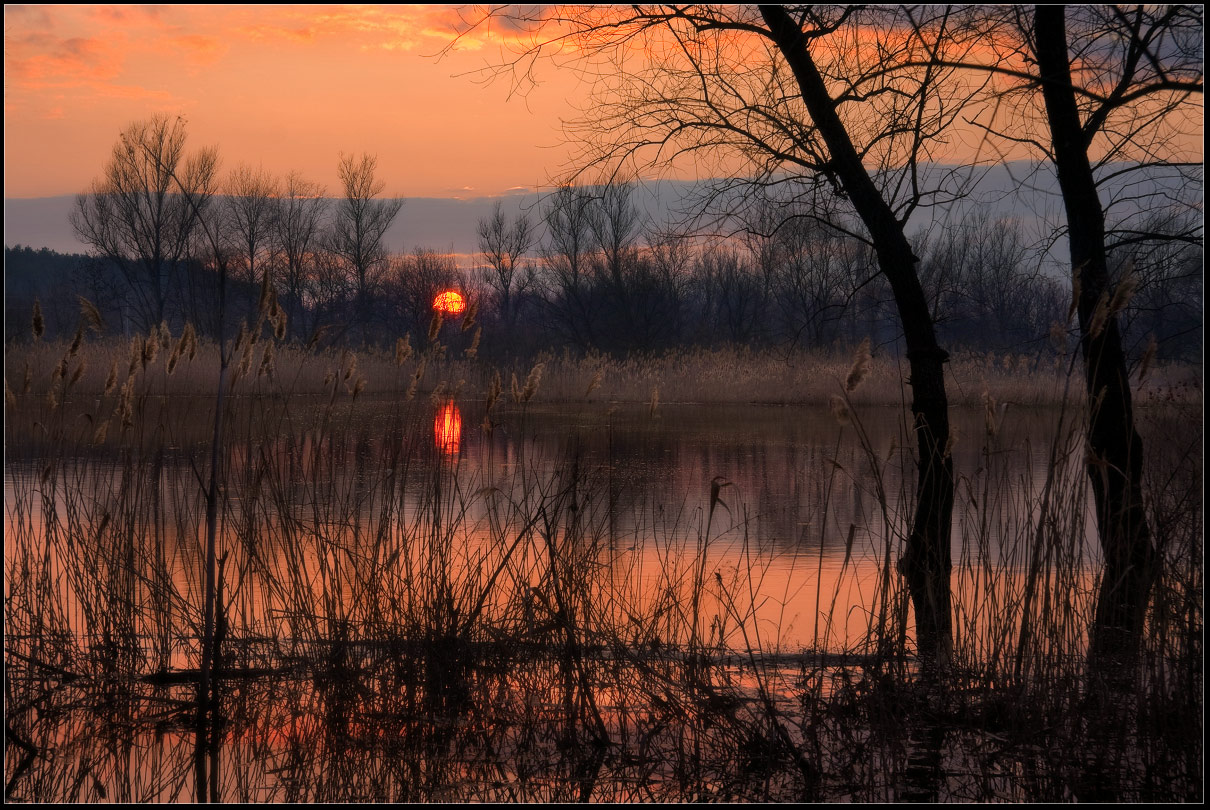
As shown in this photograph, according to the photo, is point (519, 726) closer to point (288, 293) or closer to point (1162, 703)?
point (1162, 703)

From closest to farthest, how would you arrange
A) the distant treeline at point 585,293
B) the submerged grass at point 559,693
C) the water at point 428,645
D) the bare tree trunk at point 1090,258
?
1. the submerged grass at point 559,693
2. the water at point 428,645
3. the bare tree trunk at point 1090,258
4. the distant treeline at point 585,293

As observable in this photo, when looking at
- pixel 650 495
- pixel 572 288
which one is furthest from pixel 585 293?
pixel 650 495

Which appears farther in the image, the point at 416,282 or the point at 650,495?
the point at 416,282

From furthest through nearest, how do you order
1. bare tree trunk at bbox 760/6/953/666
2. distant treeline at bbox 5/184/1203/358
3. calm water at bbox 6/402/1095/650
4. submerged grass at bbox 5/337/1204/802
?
distant treeline at bbox 5/184/1203/358 < bare tree trunk at bbox 760/6/953/666 < calm water at bbox 6/402/1095/650 < submerged grass at bbox 5/337/1204/802

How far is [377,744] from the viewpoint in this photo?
10.8 feet

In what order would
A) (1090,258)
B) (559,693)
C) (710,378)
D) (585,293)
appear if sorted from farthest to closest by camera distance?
(585,293) < (710,378) < (1090,258) < (559,693)

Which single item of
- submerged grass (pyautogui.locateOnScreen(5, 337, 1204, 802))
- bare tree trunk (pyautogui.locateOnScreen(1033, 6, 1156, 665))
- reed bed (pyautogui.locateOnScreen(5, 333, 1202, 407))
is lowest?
submerged grass (pyautogui.locateOnScreen(5, 337, 1204, 802))

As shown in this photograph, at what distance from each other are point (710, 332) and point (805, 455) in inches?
983

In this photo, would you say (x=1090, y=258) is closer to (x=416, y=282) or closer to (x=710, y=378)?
(x=710, y=378)

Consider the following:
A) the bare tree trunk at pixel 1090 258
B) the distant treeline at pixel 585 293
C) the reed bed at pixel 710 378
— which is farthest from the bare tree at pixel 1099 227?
the distant treeline at pixel 585 293

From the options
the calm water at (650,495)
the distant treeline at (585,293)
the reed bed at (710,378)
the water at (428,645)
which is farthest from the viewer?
the distant treeline at (585,293)

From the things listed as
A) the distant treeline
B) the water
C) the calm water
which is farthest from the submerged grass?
the distant treeline

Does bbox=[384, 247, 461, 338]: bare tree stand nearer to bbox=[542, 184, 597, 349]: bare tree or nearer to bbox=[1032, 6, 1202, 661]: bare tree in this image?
bbox=[542, 184, 597, 349]: bare tree

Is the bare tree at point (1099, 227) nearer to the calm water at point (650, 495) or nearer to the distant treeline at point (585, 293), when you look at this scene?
the calm water at point (650, 495)
